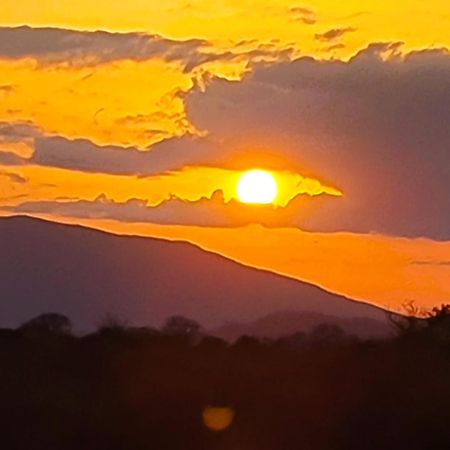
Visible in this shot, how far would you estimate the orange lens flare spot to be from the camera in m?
29.9

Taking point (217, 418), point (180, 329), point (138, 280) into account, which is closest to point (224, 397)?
point (217, 418)

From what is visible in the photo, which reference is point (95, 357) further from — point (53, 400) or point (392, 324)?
point (392, 324)

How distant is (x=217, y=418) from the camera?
3089cm

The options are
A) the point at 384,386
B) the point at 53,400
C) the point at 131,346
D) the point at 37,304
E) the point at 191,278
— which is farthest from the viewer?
the point at 191,278

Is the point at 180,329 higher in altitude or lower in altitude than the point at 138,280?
lower

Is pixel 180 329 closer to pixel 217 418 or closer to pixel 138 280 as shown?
pixel 217 418

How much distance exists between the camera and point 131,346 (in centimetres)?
4922

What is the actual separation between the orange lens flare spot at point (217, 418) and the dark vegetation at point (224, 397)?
5.7 inches

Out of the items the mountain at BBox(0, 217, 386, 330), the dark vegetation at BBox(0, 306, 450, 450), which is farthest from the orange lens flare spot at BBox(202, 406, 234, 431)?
the mountain at BBox(0, 217, 386, 330)

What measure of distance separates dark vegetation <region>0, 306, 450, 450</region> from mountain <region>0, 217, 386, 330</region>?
10056 centimetres

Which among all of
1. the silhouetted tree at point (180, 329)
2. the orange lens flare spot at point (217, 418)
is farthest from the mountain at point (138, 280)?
the orange lens flare spot at point (217, 418)

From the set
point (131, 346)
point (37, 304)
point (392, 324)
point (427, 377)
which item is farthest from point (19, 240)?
point (427, 377)

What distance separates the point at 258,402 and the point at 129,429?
4.87 metres

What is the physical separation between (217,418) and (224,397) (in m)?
3.42
